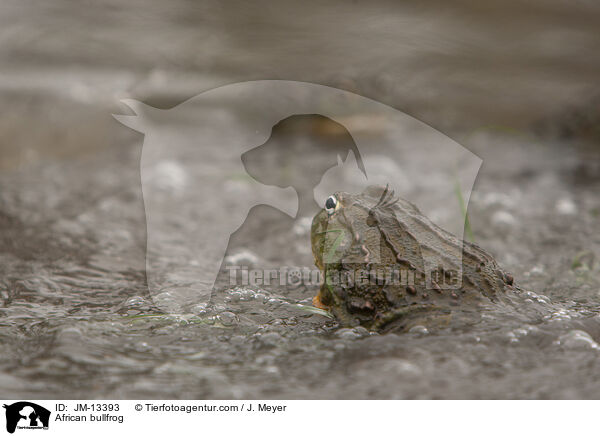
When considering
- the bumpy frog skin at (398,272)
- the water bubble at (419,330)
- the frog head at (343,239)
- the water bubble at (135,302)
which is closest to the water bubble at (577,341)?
the bumpy frog skin at (398,272)

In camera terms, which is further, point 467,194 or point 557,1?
point 557,1

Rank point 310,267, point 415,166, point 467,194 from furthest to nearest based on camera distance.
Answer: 1. point 415,166
2. point 467,194
3. point 310,267

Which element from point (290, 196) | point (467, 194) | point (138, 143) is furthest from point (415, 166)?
point (138, 143)

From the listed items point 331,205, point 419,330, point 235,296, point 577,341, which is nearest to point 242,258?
point 235,296

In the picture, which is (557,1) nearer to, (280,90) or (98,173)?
(280,90)

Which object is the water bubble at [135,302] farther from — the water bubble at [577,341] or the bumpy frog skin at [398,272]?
the water bubble at [577,341]
